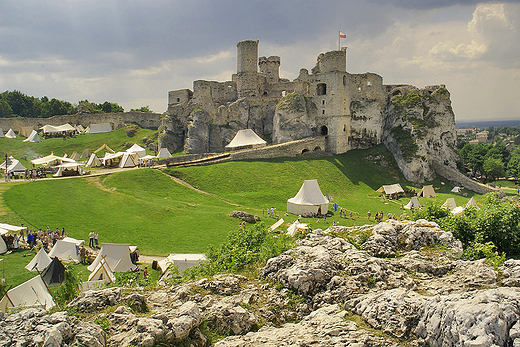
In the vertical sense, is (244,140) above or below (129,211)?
above

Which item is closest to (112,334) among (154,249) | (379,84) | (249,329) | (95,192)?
(249,329)

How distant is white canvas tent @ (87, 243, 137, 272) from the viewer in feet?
56.9

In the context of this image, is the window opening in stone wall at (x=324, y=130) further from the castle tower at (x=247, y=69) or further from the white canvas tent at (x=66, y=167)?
the white canvas tent at (x=66, y=167)

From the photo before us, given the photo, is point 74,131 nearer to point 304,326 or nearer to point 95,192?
point 95,192

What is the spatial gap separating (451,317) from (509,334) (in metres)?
0.77

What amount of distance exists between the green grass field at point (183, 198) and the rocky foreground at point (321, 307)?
12.1 m

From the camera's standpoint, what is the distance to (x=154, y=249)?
67.3ft

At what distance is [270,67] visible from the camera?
207 ft

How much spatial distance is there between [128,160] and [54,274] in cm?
2689

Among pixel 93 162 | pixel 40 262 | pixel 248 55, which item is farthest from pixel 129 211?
pixel 248 55

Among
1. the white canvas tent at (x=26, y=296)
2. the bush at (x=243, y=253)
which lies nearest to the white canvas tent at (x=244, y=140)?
the white canvas tent at (x=26, y=296)

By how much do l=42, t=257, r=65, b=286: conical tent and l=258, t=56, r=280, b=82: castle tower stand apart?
52621 mm

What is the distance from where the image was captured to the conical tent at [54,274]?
1530cm

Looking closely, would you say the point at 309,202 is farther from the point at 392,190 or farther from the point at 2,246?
the point at 2,246
